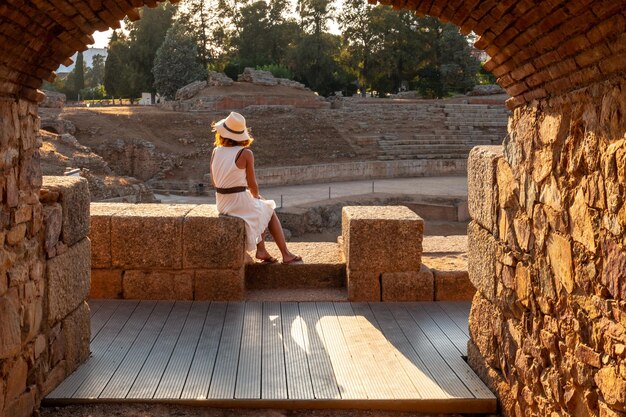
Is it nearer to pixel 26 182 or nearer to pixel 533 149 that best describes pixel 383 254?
pixel 533 149

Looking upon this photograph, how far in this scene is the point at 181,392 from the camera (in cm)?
412

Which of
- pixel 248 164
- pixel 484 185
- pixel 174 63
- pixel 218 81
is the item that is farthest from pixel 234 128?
pixel 174 63

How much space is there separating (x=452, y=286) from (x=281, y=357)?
2.05 m

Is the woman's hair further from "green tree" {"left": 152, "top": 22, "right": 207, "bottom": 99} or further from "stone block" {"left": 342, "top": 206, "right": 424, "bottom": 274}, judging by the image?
"green tree" {"left": 152, "top": 22, "right": 207, "bottom": 99}

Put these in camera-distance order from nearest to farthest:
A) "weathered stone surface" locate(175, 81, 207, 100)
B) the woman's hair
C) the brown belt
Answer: the brown belt
the woman's hair
"weathered stone surface" locate(175, 81, 207, 100)

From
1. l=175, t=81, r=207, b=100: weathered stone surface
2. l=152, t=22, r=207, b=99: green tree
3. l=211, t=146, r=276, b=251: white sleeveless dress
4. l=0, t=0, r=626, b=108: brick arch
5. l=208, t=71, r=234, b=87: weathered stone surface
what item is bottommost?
l=211, t=146, r=276, b=251: white sleeveless dress

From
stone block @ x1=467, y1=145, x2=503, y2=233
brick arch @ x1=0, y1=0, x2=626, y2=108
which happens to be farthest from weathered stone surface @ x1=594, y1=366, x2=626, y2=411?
stone block @ x1=467, y1=145, x2=503, y2=233

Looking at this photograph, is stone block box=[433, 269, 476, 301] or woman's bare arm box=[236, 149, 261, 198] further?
woman's bare arm box=[236, 149, 261, 198]

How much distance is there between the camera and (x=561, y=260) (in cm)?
323

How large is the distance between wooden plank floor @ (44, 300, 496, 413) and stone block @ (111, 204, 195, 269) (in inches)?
13.5

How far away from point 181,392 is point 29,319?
927 mm

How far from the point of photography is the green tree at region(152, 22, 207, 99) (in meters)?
40.1

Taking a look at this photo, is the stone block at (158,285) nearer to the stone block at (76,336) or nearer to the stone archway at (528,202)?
the stone block at (76,336)

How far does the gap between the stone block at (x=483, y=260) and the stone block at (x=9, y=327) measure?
265cm
